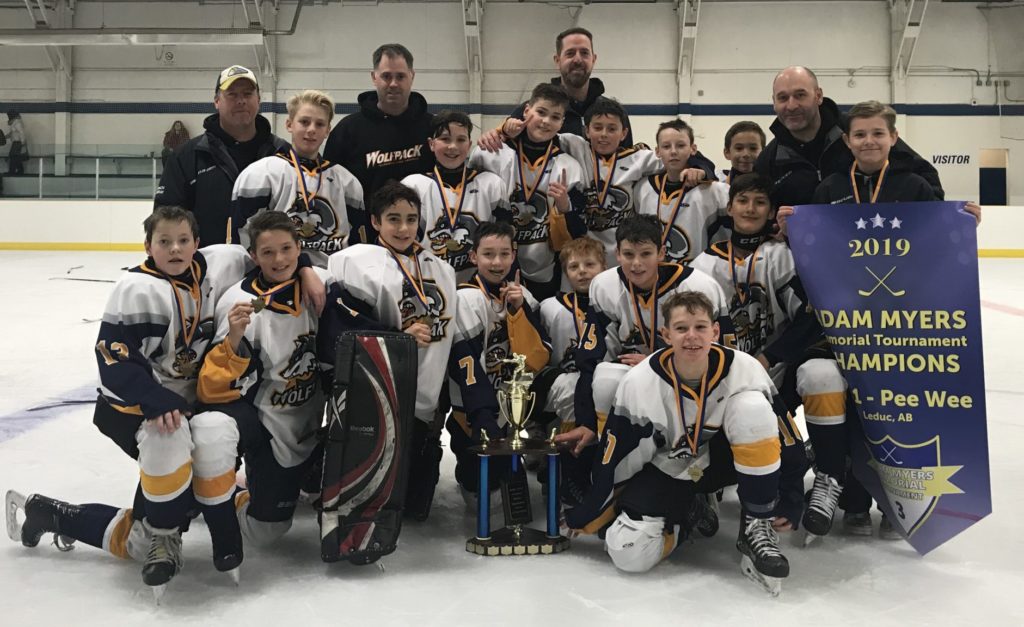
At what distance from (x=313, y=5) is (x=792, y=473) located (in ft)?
51.6

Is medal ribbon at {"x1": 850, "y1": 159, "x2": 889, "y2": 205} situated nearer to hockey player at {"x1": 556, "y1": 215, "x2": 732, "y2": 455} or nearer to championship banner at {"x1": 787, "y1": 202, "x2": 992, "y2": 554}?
championship banner at {"x1": 787, "y1": 202, "x2": 992, "y2": 554}

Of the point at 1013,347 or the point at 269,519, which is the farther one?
the point at 1013,347

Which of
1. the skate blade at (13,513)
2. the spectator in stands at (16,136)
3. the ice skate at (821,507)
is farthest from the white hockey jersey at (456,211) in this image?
the spectator in stands at (16,136)

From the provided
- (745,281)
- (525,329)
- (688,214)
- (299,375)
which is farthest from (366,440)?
(688,214)

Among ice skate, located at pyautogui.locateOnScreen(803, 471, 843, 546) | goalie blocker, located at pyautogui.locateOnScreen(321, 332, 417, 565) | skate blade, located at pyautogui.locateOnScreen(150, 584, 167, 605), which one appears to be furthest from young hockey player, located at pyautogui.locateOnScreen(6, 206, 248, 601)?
ice skate, located at pyautogui.locateOnScreen(803, 471, 843, 546)

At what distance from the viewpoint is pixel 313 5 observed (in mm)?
16688

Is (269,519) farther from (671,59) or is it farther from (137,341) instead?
(671,59)

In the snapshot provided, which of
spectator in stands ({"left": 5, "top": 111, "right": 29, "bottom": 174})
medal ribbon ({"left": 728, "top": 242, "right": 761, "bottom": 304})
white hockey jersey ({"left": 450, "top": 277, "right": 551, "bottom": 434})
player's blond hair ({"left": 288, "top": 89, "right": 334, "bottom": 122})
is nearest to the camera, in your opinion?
white hockey jersey ({"left": 450, "top": 277, "right": 551, "bottom": 434})

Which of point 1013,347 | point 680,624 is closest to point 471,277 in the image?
point 680,624

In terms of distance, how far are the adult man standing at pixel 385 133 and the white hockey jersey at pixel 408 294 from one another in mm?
816

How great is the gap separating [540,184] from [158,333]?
5.39 feet

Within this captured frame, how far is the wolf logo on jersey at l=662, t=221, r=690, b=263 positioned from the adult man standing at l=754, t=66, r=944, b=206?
1.24 ft

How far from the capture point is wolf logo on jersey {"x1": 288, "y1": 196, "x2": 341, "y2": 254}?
334 cm

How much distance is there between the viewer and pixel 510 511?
9.82 feet
